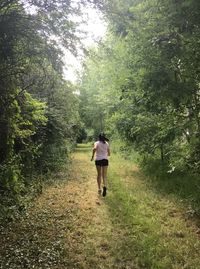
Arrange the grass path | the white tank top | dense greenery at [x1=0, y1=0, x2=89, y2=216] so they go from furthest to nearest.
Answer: the white tank top < dense greenery at [x1=0, y1=0, x2=89, y2=216] < the grass path

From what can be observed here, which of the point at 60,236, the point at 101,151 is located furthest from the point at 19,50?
the point at 101,151

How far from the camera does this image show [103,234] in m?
7.83

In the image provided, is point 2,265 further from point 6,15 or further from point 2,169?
point 6,15

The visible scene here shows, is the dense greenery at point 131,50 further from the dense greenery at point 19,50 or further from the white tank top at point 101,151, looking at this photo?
the white tank top at point 101,151

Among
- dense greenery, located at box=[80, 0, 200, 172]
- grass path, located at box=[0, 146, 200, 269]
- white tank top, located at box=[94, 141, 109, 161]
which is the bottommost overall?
grass path, located at box=[0, 146, 200, 269]

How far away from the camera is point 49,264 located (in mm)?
6285

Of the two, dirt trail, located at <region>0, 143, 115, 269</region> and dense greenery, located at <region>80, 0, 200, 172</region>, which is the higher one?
dense greenery, located at <region>80, 0, 200, 172</region>

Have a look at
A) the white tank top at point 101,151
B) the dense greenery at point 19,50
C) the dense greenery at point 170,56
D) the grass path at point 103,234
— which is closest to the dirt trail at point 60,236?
the grass path at point 103,234

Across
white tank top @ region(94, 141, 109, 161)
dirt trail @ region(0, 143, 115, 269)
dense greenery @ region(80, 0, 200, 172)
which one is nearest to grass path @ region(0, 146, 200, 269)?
dirt trail @ region(0, 143, 115, 269)

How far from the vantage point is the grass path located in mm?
6375

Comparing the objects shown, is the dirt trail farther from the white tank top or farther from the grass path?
the white tank top

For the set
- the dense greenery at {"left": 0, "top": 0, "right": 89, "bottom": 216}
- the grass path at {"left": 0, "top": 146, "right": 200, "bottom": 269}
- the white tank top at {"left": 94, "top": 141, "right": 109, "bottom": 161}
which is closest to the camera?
the grass path at {"left": 0, "top": 146, "right": 200, "bottom": 269}

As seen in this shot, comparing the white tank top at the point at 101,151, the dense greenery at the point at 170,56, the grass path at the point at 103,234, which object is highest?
the dense greenery at the point at 170,56

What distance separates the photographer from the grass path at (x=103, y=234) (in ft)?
20.9
